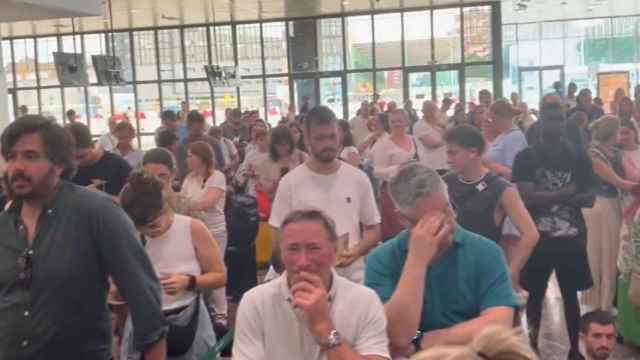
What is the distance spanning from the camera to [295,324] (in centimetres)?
214

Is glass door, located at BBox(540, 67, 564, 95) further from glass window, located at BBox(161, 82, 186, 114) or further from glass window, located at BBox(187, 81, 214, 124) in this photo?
glass window, located at BBox(161, 82, 186, 114)

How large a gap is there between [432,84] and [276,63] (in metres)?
3.65

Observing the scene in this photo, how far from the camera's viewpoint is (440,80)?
60.4 ft

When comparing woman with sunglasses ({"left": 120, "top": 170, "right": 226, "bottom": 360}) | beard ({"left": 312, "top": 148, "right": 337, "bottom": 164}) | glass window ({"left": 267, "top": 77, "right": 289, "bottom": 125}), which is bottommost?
woman with sunglasses ({"left": 120, "top": 170, "right": 226, "bottom": 360})

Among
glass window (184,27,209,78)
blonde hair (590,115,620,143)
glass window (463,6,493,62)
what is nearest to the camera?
blonde hair (590,115,620,143)

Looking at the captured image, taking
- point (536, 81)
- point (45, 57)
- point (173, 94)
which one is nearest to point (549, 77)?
point (536, 81)

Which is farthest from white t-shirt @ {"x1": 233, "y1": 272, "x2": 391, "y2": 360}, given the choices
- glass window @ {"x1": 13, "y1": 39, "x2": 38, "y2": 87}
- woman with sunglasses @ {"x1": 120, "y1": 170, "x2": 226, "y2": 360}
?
glass window @ {"x1": 13, "y1": 39, "x2": 38, "y2": 87}

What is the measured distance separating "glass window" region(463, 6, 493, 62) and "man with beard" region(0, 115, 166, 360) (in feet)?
53.4

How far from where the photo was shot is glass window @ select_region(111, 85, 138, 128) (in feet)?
66.6

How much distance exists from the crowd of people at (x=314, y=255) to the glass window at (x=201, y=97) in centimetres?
1444

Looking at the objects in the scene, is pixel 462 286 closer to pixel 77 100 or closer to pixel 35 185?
pixel 35 185

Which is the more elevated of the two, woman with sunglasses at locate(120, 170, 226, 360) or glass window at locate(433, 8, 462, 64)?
glass window at locate(433, 8, 462, 64)

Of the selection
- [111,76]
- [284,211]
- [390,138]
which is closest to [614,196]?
[390,138]

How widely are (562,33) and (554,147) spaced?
2176cm
